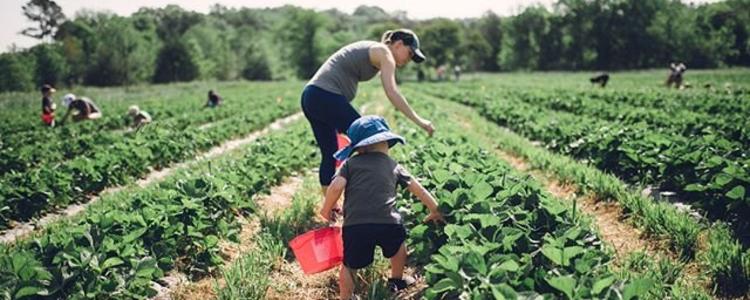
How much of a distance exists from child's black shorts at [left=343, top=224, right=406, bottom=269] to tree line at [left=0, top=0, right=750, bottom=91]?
5978 cm

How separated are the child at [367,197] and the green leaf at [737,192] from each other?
2830mm

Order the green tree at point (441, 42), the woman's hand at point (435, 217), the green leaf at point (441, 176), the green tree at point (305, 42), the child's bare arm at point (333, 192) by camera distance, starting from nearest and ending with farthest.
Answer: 1. the child's bare arm at point (333, 192)
2. the woman's hand at point (435, 217)
3. the green leaf at point (441, 176)
4. the green tree at point (441, 42)
5. the green tree at point (305, 42)

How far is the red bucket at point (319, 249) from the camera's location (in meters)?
3.45

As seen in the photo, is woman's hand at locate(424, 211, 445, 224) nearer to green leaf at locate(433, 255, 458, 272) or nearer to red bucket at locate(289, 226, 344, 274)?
red bucket at locate(289, 226, 344, 274)

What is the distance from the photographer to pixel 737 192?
4352 mm

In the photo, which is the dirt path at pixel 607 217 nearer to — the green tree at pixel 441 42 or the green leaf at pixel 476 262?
the green leaf at pixel 476 262

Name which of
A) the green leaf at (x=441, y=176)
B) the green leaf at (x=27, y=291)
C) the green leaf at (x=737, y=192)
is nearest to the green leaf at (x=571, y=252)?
the green leaf at (x=441, y=176)

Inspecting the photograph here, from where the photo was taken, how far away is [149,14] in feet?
298

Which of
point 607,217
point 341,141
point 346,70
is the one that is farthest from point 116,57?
point 607,217

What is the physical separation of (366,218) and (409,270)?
95 centimetres

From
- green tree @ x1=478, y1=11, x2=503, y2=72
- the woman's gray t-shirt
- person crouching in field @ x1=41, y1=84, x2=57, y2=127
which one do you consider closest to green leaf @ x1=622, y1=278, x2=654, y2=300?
the woman's gray t-shirt

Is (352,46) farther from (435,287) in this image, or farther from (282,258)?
(435,287)

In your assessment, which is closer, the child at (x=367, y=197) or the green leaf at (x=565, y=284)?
the green leaf at (x=565, y=284)

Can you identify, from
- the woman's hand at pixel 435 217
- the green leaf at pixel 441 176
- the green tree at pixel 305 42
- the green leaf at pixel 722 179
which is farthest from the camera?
the green tree at pixel 305 42
